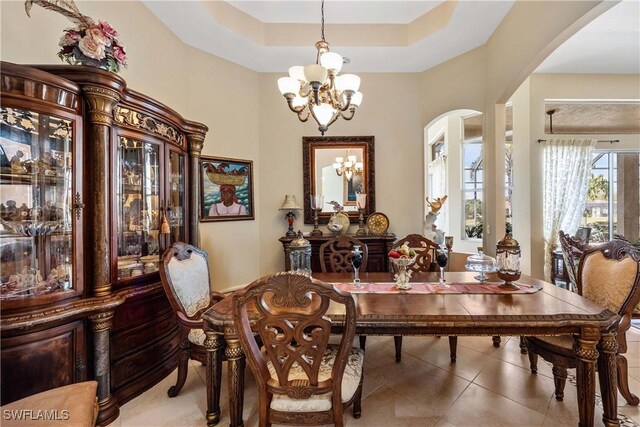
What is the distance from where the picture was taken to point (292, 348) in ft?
4.44

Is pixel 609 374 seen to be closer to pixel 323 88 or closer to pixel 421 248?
pixel 421 248

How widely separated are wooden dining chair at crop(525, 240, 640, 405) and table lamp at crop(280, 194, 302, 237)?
9.25 feet

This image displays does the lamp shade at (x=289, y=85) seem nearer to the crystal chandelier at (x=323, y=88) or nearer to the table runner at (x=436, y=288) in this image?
the crystal chandelier at (x=323, y=88)

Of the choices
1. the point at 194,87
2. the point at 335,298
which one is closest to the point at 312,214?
the point at 194,87

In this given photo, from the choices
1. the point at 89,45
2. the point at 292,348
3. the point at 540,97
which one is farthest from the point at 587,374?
the point at 540,97

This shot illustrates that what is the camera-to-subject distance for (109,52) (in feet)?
→ 6.05

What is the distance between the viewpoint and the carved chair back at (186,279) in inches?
73.4

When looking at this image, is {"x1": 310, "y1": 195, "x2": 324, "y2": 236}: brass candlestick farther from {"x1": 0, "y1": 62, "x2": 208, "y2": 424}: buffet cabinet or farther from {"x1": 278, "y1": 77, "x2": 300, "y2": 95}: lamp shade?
{"x1": 0, "y1": 62, "x2": 208, "y2": 424}: buffet cabinet

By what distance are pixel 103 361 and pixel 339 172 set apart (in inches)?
127

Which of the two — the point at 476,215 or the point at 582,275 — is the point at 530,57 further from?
the point at 476,215

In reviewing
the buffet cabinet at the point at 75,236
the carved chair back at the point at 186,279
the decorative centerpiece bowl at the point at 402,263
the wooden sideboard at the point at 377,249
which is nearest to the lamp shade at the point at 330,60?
the buffet cabinet at the point at 75,236

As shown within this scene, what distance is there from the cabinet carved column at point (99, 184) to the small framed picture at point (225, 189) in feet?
5.66

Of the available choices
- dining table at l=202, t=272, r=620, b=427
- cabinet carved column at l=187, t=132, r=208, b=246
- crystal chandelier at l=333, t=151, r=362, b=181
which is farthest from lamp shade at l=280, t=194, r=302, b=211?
dining table at l=202, t=272, r=620, b=427

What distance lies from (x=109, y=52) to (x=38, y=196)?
1.03 meters
